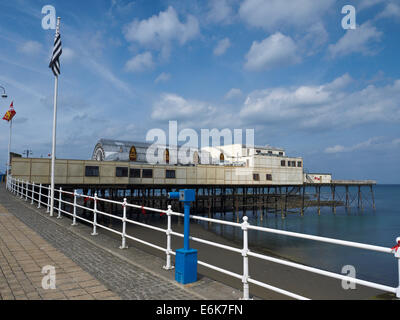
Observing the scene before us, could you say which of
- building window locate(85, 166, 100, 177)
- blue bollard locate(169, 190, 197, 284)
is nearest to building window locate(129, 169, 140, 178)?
building window locate(85, 166, 100, 177)

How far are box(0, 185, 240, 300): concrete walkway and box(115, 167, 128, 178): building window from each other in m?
22.3

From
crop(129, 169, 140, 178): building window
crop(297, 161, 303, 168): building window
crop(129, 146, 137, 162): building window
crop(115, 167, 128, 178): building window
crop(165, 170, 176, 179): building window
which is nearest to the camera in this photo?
crop(115, 167, 128, 178): building window

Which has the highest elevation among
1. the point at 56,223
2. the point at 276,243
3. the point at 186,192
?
the point at 186,192

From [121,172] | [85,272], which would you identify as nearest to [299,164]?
[121,172]

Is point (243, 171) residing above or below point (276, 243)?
above

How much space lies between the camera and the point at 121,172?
105 feet

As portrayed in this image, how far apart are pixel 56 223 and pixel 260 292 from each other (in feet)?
29.3

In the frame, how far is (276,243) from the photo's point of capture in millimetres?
23844

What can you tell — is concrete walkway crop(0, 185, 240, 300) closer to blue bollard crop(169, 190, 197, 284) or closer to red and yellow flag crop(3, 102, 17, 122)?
blue bollard crop(169, 190, 197, 284)

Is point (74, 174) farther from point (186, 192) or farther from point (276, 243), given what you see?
point (186, 192)

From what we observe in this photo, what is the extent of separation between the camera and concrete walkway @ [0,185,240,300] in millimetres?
4688

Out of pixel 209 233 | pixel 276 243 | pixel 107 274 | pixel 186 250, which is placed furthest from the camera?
pixel 209 233
